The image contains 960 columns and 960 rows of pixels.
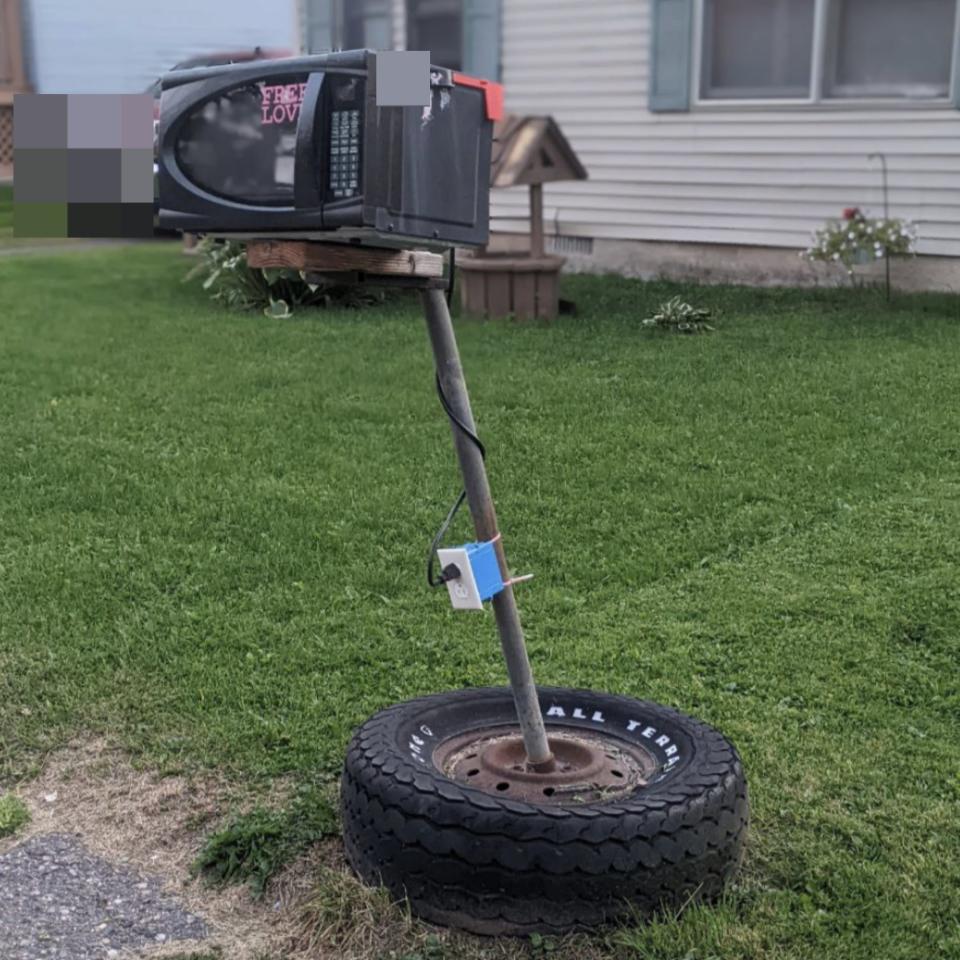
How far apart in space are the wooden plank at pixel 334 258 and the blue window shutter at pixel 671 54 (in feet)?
25.4

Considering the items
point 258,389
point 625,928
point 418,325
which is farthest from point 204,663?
point 418,325

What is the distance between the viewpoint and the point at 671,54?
9.41m

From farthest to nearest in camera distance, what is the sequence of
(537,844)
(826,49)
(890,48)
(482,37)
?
(482,37) < (826,49) < (890,48) < (537,844)

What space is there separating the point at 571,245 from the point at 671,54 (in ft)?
5.52

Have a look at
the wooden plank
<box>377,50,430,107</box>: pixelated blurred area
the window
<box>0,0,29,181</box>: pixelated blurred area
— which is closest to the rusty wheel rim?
the wooden plank

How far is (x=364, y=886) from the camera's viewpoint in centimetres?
240

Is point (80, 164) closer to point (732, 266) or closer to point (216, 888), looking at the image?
point (216, 888)

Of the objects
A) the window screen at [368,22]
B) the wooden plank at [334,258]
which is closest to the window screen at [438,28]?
the window screen at [368,22]

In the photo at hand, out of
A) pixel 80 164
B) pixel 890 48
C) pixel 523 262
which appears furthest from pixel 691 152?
pixel 80 164

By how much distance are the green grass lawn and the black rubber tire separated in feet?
0.31

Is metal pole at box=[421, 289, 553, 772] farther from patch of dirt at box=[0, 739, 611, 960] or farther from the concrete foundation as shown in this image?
the concrete foundation

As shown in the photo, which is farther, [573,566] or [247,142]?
[573,566]

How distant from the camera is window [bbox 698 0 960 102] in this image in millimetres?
8430

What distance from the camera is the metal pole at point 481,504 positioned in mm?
2289
